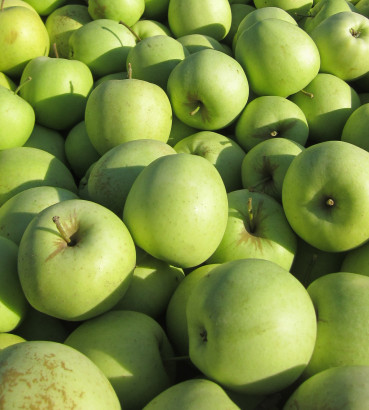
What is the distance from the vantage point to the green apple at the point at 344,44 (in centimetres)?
254

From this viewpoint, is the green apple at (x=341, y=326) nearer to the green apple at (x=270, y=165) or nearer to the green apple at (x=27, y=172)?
the green apple at (x=270, y=165)

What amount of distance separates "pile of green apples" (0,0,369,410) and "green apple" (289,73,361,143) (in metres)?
0.01

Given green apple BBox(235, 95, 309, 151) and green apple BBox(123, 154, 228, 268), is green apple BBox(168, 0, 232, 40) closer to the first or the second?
green apple BBox(235, 95, 309, 151)

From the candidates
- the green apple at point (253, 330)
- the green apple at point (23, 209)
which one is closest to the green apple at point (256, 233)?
the green apple at point (253, 330)

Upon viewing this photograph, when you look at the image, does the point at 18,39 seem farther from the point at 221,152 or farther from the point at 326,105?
the point at 326,105

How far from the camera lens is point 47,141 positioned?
8.57 ft

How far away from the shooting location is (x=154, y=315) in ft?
5.64

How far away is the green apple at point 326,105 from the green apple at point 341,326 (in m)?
1.25

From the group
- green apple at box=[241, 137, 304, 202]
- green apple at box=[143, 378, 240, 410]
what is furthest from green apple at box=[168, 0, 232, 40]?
green apple at box=[143, 378, 240, 410]

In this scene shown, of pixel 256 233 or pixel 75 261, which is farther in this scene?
pixel 256 233

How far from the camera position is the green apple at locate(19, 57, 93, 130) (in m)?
2.49

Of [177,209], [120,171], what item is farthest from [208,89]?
[177,209]

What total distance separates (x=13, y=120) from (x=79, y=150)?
0.39m

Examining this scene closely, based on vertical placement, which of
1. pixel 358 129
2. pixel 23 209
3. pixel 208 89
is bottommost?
pixel 23 209
